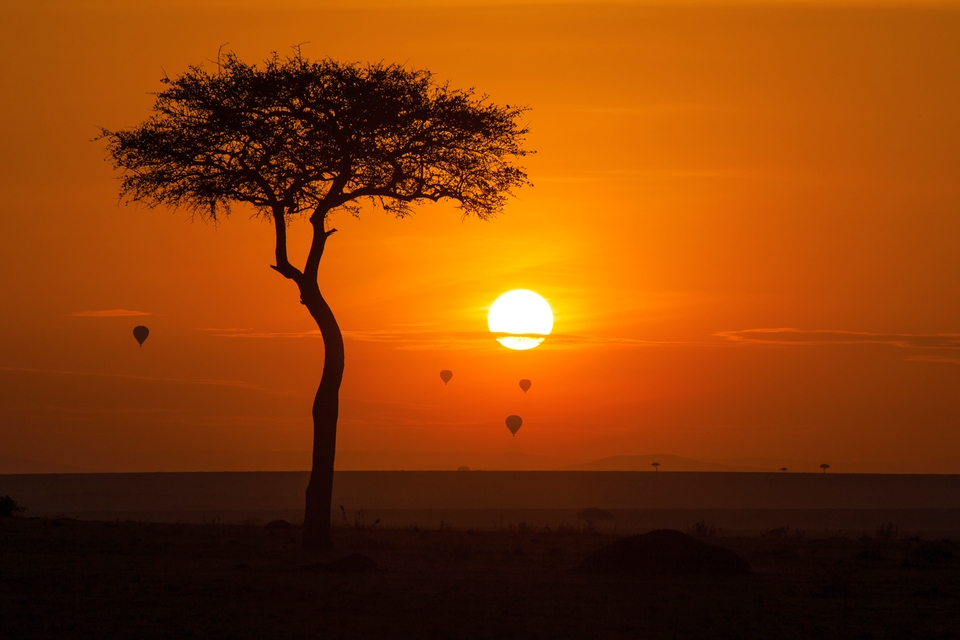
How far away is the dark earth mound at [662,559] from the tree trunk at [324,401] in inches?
320

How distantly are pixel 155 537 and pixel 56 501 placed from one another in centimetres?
10148

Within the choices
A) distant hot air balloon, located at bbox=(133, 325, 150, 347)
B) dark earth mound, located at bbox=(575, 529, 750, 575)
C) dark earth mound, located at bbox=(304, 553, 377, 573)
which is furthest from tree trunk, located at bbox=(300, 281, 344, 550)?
distant hot air balloon, located at bbox=(133, 325, 150, 347)

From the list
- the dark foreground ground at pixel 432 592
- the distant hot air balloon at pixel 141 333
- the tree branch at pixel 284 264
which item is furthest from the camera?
the distant hot air balloon at pixel 141 333

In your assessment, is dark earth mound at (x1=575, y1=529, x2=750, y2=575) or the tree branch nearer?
dark earth mound at (x1=575, y1=529, x2=750, y2=575)

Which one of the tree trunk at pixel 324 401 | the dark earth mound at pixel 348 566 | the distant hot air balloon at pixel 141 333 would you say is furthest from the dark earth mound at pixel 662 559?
the distant hot air balloon at pixel 141 333

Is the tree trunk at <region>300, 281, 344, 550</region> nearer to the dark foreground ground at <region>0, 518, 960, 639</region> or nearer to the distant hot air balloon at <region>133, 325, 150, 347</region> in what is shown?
the dark foreground ground at <region>0, 518, 960, 639</region>

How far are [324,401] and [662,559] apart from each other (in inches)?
401

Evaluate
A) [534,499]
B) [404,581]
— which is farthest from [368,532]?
[534,499]

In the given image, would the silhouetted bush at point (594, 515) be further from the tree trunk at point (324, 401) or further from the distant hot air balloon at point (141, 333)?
the tree trunk at point (324, 401)

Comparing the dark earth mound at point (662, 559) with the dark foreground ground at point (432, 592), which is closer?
the dark foreground ground at point (432, 592)

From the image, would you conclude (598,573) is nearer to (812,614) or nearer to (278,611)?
(812,614)

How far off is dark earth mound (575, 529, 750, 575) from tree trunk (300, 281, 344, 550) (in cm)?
814

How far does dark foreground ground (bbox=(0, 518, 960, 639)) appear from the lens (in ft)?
57.4

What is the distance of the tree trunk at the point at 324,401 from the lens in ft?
96.6
